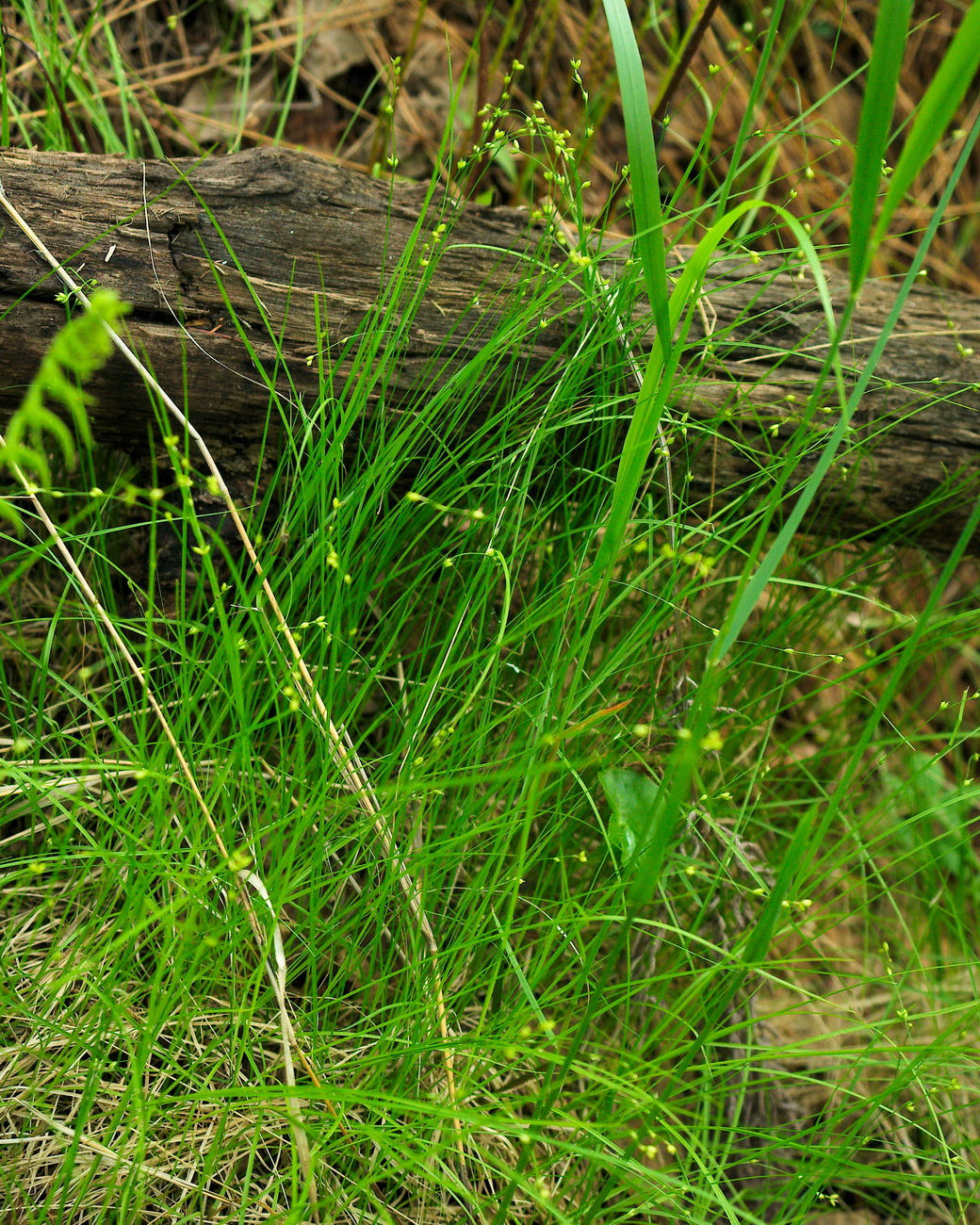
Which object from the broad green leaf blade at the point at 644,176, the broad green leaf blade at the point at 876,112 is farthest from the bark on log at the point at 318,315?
the broad green leaf blade at the point at 876,112

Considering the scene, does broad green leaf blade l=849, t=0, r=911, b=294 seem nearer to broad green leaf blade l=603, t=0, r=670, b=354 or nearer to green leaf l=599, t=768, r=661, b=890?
broad green leaf blade l=603, t=0, r=670, b=354

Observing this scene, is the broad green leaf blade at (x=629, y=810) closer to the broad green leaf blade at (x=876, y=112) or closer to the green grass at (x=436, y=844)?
the green grass at (x=436, y=844)

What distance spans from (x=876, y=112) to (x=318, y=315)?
721 mm

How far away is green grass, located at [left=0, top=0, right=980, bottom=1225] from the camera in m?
0.83

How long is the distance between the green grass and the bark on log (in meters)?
0.07

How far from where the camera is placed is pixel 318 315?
119 centimetres

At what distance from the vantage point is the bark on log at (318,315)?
1.15m

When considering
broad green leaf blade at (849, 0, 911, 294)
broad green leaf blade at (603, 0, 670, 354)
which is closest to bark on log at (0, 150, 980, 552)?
broad green leaf blade at (603, 0, 670, 354)

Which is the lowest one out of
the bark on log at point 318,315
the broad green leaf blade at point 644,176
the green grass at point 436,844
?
the green grass at point 436,844

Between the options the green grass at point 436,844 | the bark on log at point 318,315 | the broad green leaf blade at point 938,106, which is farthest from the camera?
the bark on log at point 318,315

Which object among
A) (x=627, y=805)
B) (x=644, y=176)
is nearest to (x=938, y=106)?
(x=644, y=176)

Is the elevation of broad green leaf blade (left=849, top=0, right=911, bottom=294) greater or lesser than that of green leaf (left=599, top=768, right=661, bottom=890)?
greater

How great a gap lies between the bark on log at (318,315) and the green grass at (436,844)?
0.07 meters

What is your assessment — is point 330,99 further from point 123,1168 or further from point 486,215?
point 123,1168
